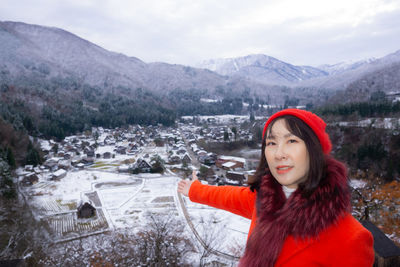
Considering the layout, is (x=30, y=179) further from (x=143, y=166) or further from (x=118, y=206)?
(x=118, y=206)

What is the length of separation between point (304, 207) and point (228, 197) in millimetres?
435

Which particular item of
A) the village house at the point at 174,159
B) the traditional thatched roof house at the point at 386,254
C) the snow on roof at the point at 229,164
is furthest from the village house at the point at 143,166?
the traditional thatched roof house at the point at 386,254

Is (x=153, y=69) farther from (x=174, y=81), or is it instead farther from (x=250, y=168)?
(x=250, y=168)

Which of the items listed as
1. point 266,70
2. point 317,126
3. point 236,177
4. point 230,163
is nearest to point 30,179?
point 236,177

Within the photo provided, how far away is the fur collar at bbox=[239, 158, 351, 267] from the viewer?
593 millimetres

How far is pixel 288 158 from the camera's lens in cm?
71

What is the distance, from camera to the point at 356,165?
15.1 meters

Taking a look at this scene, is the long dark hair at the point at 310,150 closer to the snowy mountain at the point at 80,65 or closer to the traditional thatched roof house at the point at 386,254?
the traditional thatched roof house at the point at 386,254

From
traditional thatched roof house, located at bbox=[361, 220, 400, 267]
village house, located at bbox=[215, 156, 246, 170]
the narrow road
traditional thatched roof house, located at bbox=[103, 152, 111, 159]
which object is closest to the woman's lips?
traditional thatched roof house, located at bbox=[361, 220, 400, 267]

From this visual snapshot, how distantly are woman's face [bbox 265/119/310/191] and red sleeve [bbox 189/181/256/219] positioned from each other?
284mm

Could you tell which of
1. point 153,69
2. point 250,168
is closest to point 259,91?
point 153,69

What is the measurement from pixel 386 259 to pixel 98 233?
7.84 metres

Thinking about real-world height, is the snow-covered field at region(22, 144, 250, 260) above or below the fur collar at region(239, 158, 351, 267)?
below

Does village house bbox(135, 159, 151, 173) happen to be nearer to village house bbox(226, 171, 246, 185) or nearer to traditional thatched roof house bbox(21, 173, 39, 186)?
village house bbox(226, 171, 246, 185)
